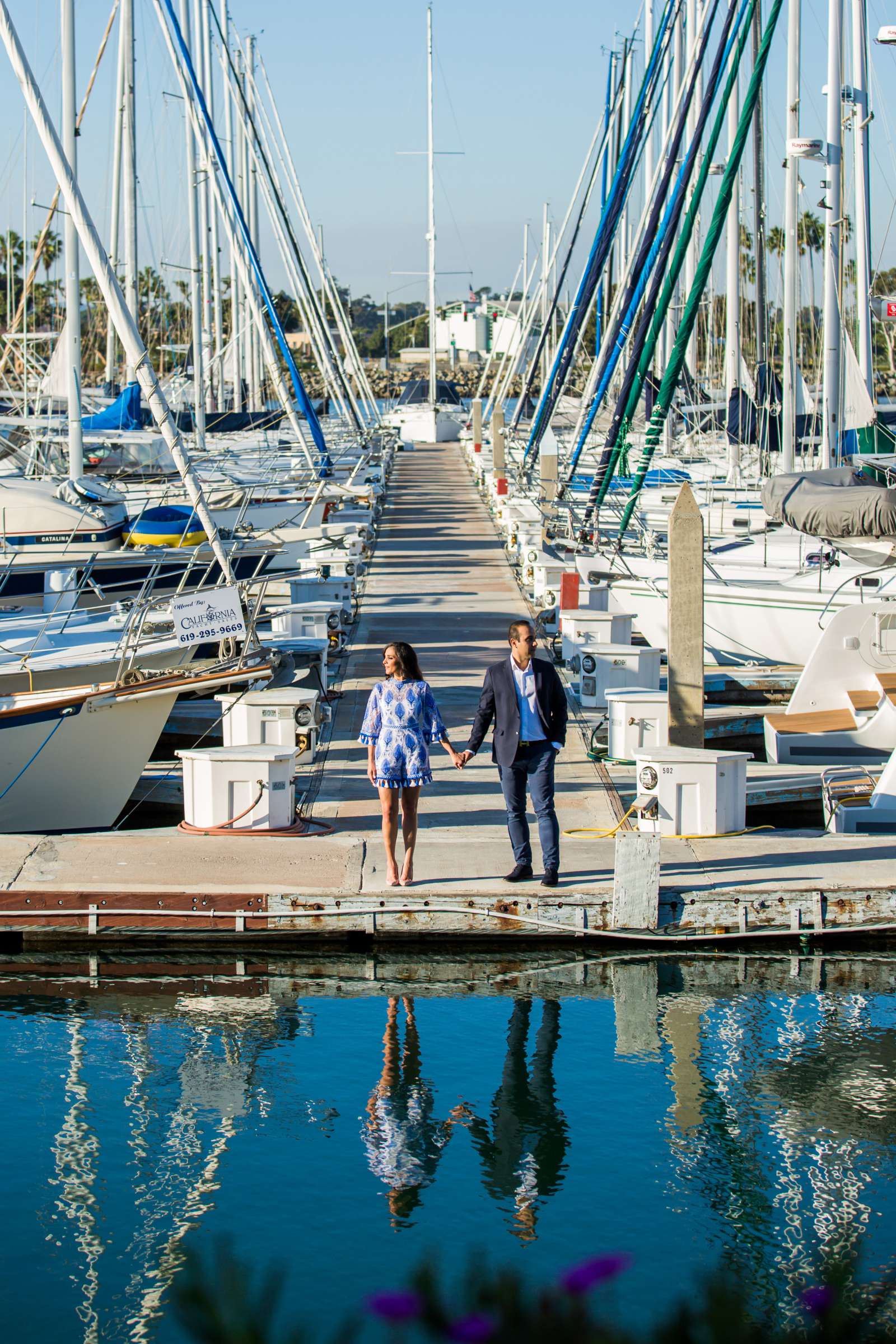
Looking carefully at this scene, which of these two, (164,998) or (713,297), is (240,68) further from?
(164,998)

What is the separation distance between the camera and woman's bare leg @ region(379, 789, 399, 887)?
28.9 feet

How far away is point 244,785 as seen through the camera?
10.0 meters

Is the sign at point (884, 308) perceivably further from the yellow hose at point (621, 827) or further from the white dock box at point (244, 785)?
the white dock box at point (244, 785)

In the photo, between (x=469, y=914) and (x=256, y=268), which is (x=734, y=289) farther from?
(x=469, y=914)

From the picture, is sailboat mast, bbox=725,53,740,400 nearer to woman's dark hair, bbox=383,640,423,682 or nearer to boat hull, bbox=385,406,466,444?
woman's dark hair, bbox=383,640,423,682

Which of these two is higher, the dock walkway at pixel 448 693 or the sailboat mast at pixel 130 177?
the sailboat mast at pixel 130 177

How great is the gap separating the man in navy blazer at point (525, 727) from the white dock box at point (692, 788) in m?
1.15

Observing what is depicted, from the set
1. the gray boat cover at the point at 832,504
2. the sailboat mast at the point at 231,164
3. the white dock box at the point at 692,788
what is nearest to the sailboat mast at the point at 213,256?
the sailboat mast at the point at 231,164

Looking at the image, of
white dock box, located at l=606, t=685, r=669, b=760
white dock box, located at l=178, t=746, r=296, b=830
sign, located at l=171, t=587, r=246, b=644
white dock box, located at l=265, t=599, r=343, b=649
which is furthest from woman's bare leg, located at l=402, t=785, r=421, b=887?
white dock box, located at l=265, t=599, r=343, b=649

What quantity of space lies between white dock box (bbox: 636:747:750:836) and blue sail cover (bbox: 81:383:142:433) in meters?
23.7

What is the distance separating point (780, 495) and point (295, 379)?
47.3 ft

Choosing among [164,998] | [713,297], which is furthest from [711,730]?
[713,297]

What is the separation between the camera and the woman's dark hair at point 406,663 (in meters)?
8.73

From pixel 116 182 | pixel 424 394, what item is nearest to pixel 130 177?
pixel 116 182
